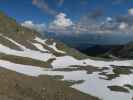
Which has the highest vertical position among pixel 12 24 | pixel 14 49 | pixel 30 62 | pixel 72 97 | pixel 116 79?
pixel 12 24

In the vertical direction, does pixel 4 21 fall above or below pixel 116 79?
above

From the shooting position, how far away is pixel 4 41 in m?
105

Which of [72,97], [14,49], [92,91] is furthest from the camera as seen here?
[14,49]

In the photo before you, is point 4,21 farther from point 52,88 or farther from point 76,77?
point 52,88

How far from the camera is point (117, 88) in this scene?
61.2m

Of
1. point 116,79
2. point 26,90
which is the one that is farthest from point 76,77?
point 26,90

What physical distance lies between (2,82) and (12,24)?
137179 mm

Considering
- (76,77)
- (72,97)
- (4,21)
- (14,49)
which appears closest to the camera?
(72,97)

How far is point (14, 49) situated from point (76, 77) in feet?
135

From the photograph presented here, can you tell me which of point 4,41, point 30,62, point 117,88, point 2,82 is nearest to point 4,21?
point 4,41

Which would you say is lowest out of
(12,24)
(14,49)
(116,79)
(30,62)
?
(116,79)

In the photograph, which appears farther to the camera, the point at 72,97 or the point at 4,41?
the point at 4,41

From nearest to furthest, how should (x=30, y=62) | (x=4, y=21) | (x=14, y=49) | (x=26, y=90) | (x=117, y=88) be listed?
(x=26, y=90) → (x=117, y=88) → (x=30, y=62) → (x=14, y=49) → (x=4, y=21)

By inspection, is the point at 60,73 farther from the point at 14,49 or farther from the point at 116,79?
the point at 14,49
